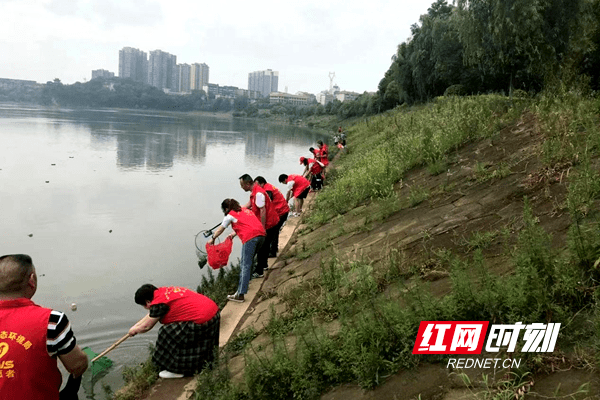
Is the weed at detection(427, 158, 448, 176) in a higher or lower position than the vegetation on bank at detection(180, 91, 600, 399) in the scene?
higher

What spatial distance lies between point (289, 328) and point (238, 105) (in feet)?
457

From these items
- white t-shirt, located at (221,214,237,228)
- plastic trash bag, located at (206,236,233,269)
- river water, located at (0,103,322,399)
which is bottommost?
river water, located at (0,103,322,399)

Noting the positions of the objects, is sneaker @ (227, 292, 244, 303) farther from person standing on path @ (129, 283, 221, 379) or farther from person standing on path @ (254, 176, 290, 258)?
person standing on path @ (254, 176, 290, 258)

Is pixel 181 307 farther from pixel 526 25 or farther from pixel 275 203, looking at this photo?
pixel 526 25

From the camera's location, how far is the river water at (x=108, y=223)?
6.95 meters

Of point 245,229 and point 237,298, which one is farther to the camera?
point 237,298

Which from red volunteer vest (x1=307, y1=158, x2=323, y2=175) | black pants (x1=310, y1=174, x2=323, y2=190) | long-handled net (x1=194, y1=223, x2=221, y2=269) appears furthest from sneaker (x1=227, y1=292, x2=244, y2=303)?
black pants (x1=310, y1=174, x2=323, y2=190)

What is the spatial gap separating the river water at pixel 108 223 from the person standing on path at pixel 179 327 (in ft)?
3.65

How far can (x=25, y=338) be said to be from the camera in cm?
251

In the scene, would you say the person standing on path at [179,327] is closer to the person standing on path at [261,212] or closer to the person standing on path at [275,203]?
the person standing on path at [261,212]

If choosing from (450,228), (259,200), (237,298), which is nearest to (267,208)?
(259,200)

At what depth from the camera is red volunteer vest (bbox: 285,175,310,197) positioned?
1012 cm

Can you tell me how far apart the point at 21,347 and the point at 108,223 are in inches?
401

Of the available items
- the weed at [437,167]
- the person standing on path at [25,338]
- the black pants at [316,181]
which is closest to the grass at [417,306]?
the person standing on path at [25,338]
